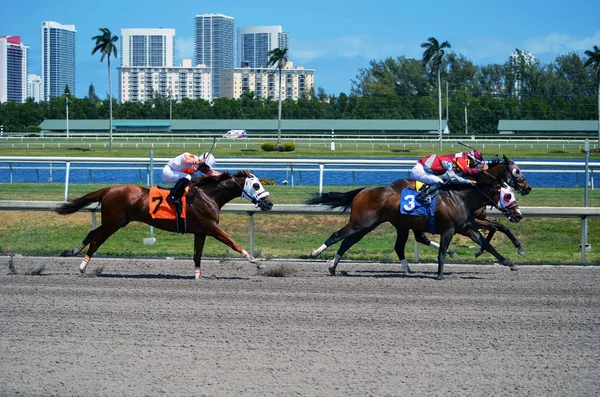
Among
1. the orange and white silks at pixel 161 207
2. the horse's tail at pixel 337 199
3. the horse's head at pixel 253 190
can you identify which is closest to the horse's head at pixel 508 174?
the horse's tail at pixel 337 199

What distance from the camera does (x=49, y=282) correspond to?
32.8 feet

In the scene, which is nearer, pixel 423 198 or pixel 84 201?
pixel 423 198

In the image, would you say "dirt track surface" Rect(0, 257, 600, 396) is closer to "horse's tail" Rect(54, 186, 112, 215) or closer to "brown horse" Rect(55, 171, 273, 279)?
"brown horse" Rect(55, 171, 273, 279)

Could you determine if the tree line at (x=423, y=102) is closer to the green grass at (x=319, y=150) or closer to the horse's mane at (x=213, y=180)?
the green grass at (x=319, y=150)

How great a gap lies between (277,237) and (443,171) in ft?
14.7

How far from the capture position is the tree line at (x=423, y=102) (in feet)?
235

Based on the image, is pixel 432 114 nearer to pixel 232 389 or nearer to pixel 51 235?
pixel 51 235

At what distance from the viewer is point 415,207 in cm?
1058

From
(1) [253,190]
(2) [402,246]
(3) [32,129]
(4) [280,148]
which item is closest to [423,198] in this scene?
(2) [402,246]

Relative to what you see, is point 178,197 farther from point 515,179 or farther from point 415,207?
point 515,179

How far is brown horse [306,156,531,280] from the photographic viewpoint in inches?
419

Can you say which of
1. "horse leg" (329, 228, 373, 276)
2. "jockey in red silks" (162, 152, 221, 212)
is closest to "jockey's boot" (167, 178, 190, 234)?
"jockey in red silks" (162, 152, 221, 212)

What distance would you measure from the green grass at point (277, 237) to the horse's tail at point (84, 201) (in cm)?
207

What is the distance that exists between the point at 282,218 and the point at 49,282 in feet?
19.0
